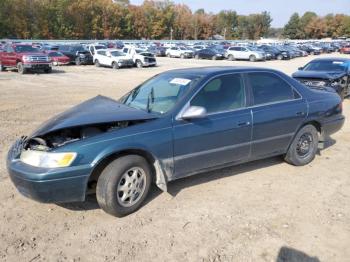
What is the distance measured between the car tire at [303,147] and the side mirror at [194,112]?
2.03 metres

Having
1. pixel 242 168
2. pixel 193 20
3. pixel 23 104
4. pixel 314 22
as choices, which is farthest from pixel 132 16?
pixel 242 168

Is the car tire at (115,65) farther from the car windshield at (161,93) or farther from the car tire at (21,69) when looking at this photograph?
the car windshield at (161,93)

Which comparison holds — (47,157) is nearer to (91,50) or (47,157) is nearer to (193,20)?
(91,50)

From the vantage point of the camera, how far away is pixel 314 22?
139500mm

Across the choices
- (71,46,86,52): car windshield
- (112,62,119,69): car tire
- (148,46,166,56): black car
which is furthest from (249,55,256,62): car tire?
(71,46,86,52): car windshield

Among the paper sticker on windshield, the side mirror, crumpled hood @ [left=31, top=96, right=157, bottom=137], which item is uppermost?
the paper sticker on windshield

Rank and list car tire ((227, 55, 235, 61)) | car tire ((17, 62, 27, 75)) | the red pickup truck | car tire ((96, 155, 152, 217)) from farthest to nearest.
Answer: car tire ((227, 55, 235, 61)) < car tire ((17, 62, 27, 75)) < the red pickup truck < car tire ((96, 155, 152, 217))

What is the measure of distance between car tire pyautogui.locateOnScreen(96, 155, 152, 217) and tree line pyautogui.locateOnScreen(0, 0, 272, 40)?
79530 mm

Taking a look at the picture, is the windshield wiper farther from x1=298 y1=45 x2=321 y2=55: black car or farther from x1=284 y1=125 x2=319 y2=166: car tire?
x1=298 y1=45 x2=321 y2=55: black car

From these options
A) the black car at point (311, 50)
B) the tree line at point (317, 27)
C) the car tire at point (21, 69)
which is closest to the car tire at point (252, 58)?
the black car at point (311, 50)

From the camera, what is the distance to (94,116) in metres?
4.34

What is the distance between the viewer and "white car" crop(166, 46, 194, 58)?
144 feet

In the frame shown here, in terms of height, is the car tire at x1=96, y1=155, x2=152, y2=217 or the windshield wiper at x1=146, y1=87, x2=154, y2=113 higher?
the windshield wiper at x1=146, y1=87, x2=154, y2=113

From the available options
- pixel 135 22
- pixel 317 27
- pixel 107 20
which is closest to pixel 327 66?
pixel 107 20
